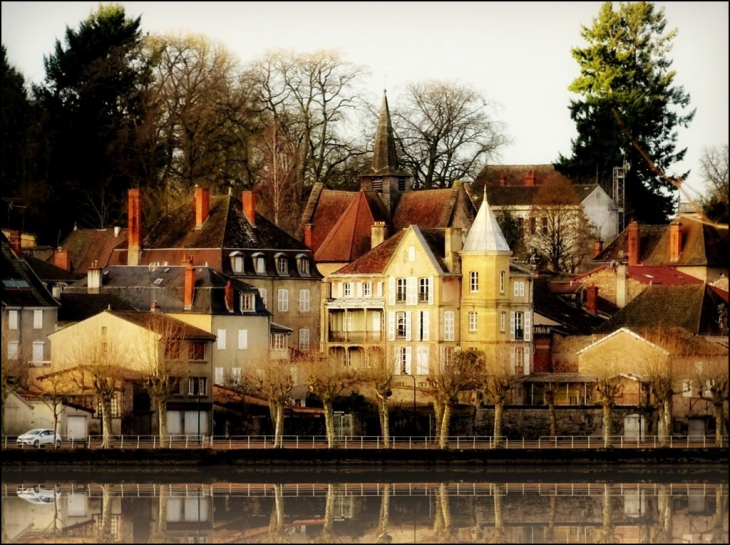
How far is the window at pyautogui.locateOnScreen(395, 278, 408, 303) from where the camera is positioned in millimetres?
100375

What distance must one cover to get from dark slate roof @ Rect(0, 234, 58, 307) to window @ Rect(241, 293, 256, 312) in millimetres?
7772

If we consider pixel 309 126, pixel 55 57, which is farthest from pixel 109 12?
pixel 309 126

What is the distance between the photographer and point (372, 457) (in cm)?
8512

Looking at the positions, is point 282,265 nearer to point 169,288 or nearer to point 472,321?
point 169,288

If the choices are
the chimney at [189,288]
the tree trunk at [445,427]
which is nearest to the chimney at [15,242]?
the chimney at [189,288]

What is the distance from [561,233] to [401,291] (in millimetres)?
22879

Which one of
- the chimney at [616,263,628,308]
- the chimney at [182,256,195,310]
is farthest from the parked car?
the chimney at [616,263,628,308]

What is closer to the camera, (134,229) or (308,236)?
(134,229)

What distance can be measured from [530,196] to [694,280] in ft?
59.8

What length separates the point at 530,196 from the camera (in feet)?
413

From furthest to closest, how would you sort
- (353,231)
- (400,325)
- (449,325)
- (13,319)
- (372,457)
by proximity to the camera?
(353,231)
(400,325)
(449,325)
(13,319)
(372,457)

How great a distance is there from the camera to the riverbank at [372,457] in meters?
82.5

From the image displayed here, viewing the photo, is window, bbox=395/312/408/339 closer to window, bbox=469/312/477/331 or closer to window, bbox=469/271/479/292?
window, bbox=469/312/477/331

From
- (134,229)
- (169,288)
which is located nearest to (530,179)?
(134,229)
